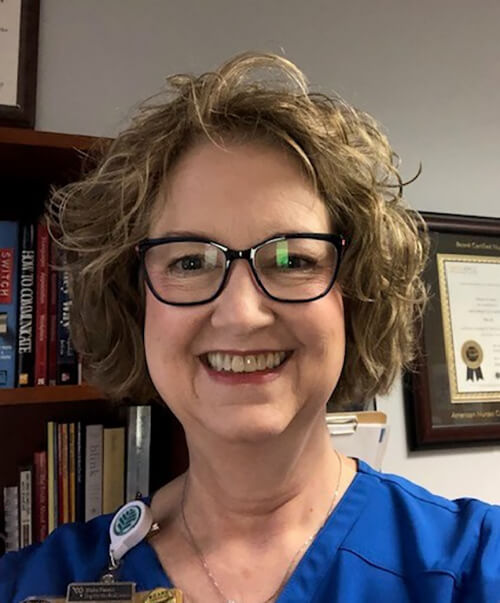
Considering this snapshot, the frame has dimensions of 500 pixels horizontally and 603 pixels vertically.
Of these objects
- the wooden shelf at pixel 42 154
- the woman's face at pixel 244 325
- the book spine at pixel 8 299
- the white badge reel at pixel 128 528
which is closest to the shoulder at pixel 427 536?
the woman's face at pixel 244 325

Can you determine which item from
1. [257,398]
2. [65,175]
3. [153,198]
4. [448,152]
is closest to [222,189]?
[153,198]

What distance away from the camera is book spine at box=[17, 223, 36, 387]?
100cm

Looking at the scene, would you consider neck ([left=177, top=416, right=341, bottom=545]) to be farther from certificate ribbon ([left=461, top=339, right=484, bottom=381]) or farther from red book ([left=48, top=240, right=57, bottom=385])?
certificate ribbon ([left=461, top=339, right=484, bottom=381])

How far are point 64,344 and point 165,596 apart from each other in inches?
18.8

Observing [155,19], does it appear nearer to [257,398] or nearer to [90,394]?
[90,394]

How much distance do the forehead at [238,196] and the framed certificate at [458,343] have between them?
780mm

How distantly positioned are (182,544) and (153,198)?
1.75 ft

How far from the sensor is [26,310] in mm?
1023

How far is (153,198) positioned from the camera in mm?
846

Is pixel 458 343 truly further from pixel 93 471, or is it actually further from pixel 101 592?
pixel 101 592

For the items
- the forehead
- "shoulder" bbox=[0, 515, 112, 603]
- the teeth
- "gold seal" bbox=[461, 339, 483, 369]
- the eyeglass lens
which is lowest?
"shoulder" bbox=[0, 515, 112, 603]

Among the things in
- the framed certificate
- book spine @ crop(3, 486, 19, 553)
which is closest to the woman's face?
book spine @ crop(3, 486, 19, 553)

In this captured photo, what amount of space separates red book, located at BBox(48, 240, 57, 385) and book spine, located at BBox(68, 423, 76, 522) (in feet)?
0.37

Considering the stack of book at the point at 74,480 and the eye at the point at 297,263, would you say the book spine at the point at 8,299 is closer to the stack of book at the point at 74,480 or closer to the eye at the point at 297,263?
the stack of book at the point at 74,480
